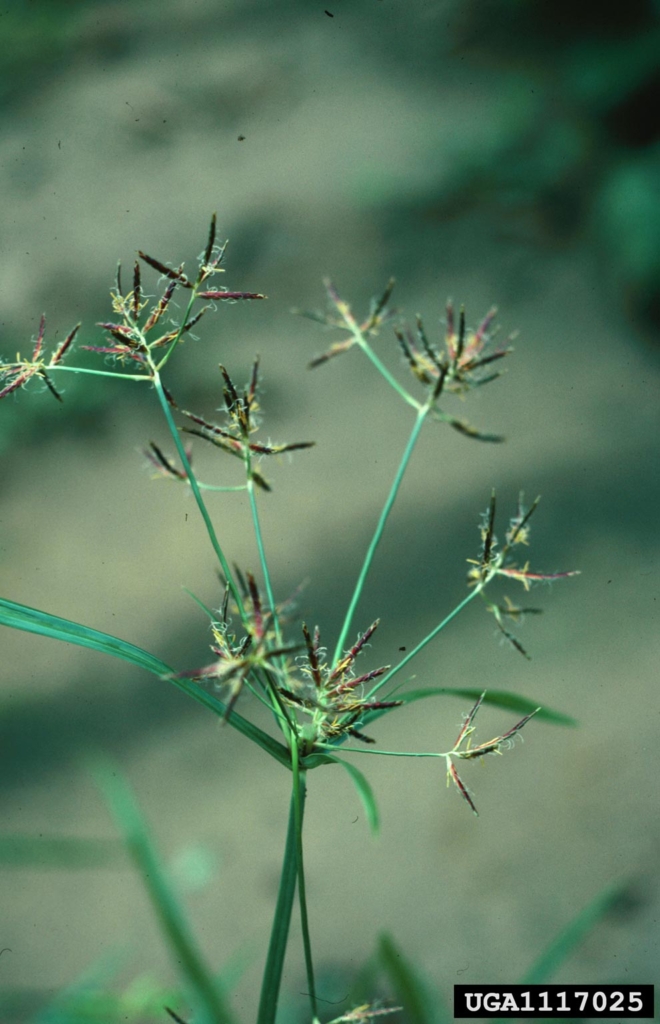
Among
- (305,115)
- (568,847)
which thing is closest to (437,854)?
(568,847)

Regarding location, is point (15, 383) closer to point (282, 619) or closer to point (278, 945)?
point (282, 619)

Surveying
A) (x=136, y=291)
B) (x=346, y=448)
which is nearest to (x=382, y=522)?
(x=136, y=291)

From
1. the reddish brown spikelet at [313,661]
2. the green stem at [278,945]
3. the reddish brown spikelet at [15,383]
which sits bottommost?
the green stem at [278,945]

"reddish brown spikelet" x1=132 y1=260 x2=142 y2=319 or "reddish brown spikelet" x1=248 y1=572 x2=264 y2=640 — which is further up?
"reddish brown spikelet" x1=132 y1=260 x2=142 y2=319

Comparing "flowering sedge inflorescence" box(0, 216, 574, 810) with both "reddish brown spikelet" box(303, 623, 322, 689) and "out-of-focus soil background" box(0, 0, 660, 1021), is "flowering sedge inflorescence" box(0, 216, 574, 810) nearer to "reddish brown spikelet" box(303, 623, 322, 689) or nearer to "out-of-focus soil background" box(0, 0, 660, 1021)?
"reddish brown spikelet" box(303, 623, 322, 689)

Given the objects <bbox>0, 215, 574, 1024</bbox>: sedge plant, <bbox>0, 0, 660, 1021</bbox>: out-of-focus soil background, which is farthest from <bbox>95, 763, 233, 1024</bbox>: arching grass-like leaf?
<bbox>0, 0, 660, 1021</bbox>: out-of-focus soil background

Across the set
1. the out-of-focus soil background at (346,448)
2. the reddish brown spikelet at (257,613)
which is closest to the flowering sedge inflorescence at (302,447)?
the reddish brown spikelet at (257,613)

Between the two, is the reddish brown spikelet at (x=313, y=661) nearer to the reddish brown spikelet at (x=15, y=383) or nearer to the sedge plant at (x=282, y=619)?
the sedge plant at (x=282, y=619)

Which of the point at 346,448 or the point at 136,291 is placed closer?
the point at 136,291
